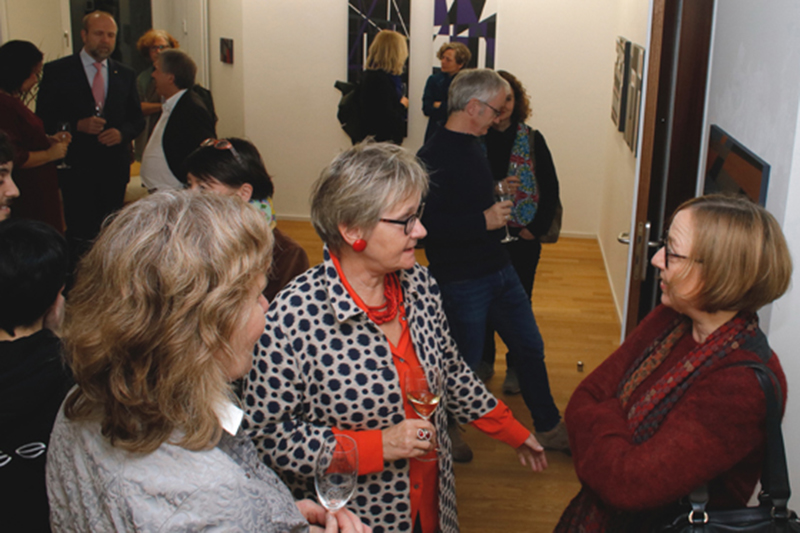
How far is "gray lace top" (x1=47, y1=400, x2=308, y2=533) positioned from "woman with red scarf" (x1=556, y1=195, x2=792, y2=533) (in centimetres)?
75

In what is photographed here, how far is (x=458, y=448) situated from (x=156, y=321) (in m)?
2.75

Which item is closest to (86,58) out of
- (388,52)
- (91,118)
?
(91,118)

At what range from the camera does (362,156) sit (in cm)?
197

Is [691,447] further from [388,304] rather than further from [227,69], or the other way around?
[227,69]

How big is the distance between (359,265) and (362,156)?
294 millimetres

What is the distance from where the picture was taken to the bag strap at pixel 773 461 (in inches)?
55.7

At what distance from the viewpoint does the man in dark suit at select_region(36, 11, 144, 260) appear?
527cm

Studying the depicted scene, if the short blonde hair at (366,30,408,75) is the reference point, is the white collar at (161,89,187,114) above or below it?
below

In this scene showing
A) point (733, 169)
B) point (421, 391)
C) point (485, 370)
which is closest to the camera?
point (421, 391)

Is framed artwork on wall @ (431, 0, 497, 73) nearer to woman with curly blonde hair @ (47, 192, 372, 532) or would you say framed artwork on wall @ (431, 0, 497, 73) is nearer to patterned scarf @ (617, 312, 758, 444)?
patterned scarf @ (617, 312, 758, 444)

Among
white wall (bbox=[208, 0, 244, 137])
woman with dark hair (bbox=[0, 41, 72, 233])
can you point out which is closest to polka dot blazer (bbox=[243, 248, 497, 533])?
woman with dark hair (bbox=[0, 41, 72, 233])

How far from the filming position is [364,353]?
1893 mm

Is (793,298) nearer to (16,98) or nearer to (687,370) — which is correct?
(687,370)

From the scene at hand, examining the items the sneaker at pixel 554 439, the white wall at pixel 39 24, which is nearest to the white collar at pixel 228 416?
the sneaker at pixel 554 439
